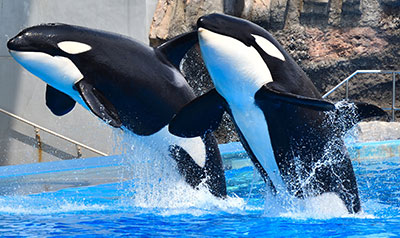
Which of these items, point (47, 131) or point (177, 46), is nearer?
point (177, 46)

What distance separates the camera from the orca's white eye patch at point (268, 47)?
4.30 m

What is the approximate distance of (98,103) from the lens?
4867 millimetres

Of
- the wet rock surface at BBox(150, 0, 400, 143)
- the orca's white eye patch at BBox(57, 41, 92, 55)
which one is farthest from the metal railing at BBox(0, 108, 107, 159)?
the orca's white eye patch at BBox(57, 41, 92, 55)

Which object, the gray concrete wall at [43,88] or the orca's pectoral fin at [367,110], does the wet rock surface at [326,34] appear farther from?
the orca's pectoral fin at [367,110]

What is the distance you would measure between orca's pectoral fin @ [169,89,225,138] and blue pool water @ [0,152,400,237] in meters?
0.64

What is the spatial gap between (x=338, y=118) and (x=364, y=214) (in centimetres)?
76

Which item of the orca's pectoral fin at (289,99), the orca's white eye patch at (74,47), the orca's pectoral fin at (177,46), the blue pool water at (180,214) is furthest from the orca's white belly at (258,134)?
the orca's white eye patch at (74,47)

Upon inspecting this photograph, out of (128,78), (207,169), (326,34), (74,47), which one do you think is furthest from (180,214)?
(326,34)

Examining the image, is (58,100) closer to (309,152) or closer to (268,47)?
(268,47)

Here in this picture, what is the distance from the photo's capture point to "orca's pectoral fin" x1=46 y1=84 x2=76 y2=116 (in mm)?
5570

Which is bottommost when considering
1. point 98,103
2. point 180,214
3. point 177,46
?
point 180,214

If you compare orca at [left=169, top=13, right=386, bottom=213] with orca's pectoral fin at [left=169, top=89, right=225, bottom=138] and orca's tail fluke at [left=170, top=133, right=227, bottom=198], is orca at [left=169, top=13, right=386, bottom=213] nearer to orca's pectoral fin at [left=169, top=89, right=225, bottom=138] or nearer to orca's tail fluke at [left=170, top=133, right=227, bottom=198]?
orca's pectoral fin at [left=169, top=89, right=225, bottom=138]

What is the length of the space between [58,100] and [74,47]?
2.23 ft

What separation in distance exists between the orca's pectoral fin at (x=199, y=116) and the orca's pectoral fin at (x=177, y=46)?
33.5 inches
